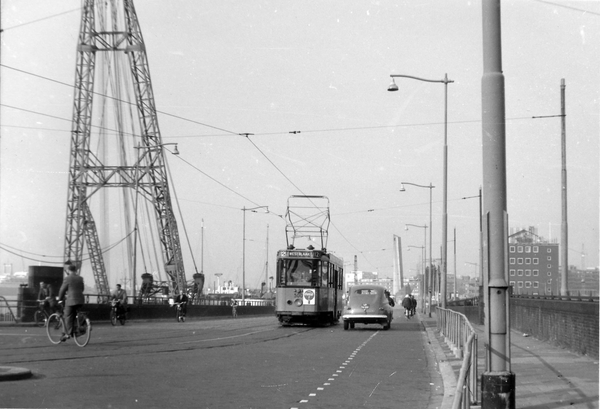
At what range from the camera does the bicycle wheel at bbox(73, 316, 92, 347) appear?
19.8m

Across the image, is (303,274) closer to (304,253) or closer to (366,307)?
(304,253)

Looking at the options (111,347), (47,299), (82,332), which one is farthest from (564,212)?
(82,332)

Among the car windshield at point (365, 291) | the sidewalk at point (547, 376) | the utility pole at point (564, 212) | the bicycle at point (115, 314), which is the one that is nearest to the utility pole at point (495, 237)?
the sidewalk at point (547, 376)

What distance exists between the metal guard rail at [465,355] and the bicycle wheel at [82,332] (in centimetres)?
824

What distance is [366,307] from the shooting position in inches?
1377

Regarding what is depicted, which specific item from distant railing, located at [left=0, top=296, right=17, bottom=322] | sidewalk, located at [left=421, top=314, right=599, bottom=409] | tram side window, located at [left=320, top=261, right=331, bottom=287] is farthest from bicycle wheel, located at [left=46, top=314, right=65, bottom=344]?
tram side window, located at [left=320, top=261, right=331, bottom=287]

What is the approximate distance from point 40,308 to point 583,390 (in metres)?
23.4

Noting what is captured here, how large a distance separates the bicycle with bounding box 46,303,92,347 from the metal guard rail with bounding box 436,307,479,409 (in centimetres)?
817

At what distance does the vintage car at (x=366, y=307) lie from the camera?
34.9 m

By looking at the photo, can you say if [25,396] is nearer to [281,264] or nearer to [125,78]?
[281,264]

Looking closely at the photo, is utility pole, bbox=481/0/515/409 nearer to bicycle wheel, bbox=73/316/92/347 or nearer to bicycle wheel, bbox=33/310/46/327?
bicycle wheel, bbox=73/316/92/347

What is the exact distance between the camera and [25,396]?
10.9m

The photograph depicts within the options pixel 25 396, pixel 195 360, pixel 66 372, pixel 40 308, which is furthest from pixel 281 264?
pixel 25 396

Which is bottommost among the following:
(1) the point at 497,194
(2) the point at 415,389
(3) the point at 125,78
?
(2) the point at 415,389
